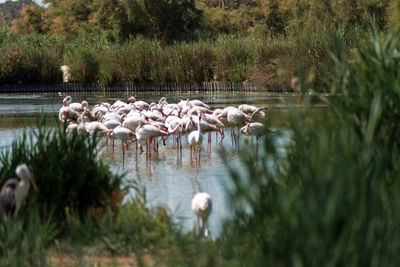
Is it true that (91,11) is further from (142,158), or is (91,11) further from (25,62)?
(142,158)

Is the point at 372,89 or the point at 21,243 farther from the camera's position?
the point at 372,89

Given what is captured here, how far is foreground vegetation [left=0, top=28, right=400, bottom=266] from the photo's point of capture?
3.18 metres

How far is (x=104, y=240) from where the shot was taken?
5.04m

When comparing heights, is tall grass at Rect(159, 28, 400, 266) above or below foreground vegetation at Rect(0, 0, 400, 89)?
below

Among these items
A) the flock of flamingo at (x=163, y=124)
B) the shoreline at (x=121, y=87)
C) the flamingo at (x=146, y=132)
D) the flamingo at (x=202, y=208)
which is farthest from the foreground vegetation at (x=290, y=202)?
the shoreline at (x=121, y=87)

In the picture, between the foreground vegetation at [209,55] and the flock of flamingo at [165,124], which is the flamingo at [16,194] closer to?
the flock of flamingo at [165,124]

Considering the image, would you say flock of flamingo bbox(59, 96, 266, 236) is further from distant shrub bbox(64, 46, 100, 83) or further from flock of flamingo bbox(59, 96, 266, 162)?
distant shrub bbox(64, 46, 100, 83)

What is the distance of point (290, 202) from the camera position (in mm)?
3143

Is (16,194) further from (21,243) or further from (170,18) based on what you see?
(170,18)

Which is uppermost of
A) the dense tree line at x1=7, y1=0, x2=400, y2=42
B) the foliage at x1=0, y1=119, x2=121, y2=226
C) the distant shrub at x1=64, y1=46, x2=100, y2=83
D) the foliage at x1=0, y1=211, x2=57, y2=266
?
the dense tree line at x1=7, y1=0, x2=400, y2=42

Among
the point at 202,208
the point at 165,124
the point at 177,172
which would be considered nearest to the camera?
the point at 202,208

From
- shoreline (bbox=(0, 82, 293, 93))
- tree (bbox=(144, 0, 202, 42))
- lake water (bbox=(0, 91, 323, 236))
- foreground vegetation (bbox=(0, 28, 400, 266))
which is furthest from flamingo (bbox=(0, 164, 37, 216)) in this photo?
tree (bbox=(144, 0, 202, 42))

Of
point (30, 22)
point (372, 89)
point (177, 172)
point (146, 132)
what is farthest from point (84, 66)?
point (30, 22)

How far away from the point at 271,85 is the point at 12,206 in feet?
60.5
